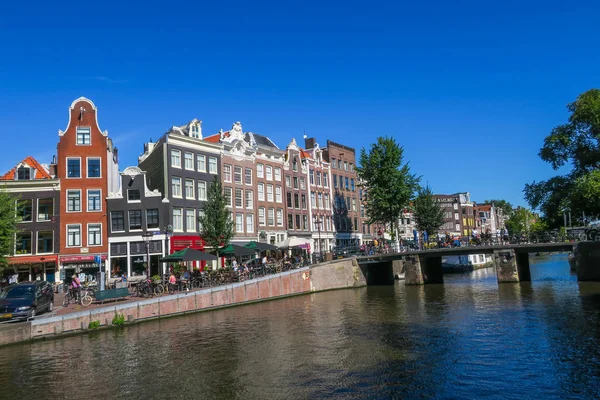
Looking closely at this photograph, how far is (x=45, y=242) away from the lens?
43.1 meters

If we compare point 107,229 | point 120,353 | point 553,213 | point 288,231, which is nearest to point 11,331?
point 120,353

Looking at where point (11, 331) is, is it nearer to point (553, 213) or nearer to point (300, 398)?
point (300, 398)

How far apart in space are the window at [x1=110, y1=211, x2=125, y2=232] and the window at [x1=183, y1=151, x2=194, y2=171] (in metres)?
8.18

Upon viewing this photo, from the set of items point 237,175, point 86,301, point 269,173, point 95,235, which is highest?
point 269,173

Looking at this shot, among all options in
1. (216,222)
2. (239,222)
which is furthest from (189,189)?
(216,222)

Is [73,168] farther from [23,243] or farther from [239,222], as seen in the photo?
[239,222]

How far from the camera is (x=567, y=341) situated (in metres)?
18.0

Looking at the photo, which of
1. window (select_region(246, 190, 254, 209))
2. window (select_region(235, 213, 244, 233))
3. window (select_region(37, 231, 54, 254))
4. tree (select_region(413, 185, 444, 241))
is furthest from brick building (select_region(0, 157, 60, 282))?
tree (select_region(413, 185, 444, 241))

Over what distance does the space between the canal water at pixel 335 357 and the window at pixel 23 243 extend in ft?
74.0

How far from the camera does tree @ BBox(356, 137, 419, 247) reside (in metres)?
58.2

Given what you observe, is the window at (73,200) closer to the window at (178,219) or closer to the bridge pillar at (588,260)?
the window at (178,219)

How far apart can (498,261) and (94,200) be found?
38420 mm

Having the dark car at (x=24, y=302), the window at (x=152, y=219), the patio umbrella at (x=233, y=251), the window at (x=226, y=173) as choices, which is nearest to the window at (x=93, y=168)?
the window at (x=152, y=219)

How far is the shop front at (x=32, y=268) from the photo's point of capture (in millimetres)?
41875
